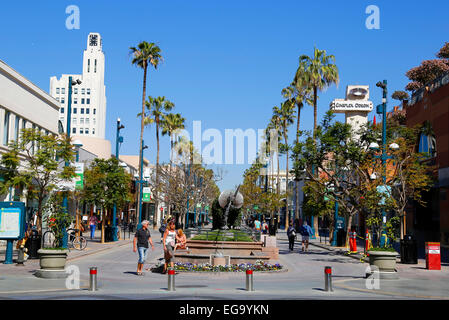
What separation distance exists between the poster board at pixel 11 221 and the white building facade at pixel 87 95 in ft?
432

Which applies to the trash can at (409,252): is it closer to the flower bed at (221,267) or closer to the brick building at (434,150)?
the flower bed at (221,267)

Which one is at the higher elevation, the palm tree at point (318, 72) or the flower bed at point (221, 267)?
the palm tree at point (318, 72)

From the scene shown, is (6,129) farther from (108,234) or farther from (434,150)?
(434,150)

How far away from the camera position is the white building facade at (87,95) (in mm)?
150750

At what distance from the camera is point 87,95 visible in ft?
497

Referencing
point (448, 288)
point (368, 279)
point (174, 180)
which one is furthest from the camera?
point (174, 180)

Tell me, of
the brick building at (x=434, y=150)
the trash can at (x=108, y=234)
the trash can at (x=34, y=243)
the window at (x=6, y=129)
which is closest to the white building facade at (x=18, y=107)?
the window at (x=6, y=129)

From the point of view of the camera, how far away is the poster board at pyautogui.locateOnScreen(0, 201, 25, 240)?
2059cm

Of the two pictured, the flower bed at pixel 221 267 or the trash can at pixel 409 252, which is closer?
the flower bed at pixel 221 267

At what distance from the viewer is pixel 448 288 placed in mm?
16250

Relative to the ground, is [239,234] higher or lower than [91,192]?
lower
